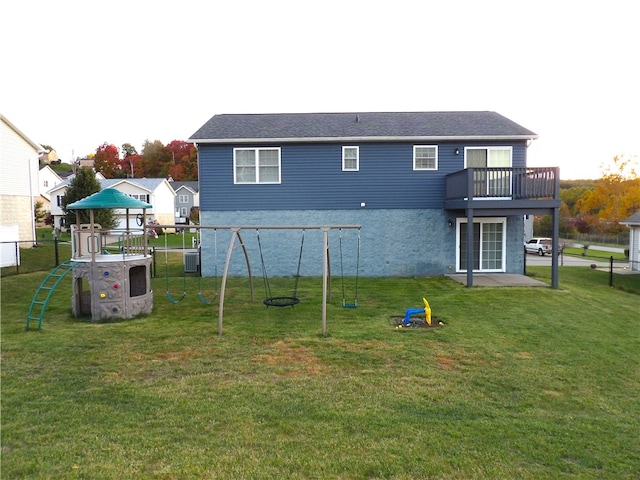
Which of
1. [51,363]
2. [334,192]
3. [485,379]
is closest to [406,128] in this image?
[334,192]

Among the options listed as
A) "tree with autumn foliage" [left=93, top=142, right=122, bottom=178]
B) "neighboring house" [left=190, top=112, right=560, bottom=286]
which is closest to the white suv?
"neighboring house" [left=190, top=112, right=560, bottom=286]

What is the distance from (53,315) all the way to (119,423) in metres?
7.23

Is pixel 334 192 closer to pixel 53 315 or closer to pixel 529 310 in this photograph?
pixel 529 310

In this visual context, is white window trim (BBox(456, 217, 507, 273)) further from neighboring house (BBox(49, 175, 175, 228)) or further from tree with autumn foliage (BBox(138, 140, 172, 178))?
tree with autumn foliage (BBox(138, 140, 172, 178))

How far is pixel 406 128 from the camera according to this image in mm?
17938

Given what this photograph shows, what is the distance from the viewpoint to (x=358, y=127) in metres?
18.2

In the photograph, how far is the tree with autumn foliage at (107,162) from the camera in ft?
252

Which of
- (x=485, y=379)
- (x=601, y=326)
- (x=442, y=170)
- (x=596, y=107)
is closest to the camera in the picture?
(x=485, y=379)

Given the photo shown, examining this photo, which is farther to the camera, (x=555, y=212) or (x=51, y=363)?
(x=555, y=212)

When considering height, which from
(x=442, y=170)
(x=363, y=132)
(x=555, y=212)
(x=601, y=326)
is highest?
(x=363, y=132)

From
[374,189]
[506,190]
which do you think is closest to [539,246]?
[506,190]

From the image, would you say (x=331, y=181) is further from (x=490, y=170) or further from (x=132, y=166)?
(x=132, y=166)

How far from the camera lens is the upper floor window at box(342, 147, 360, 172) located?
17625 millimetres

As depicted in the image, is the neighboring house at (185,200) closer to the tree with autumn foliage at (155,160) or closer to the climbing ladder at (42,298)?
the tree with autumn foliage at (155,160)
